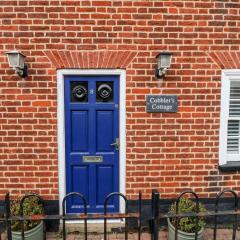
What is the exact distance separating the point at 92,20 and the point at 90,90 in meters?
1.03

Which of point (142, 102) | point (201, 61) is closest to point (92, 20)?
point (142, 102)

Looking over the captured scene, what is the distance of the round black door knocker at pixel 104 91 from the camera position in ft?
15.9

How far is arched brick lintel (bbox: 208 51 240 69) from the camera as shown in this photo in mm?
4848

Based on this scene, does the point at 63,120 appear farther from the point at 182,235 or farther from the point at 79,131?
the point at 182,235

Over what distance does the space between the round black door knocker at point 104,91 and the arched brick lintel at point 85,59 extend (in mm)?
299

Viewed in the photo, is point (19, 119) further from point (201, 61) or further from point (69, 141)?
point (201, 61)

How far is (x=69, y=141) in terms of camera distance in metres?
4.94

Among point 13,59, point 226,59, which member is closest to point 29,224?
point 13,59

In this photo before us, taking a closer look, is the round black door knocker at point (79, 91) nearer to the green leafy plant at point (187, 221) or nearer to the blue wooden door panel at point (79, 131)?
the blue wooden door panel at point (79, 131)

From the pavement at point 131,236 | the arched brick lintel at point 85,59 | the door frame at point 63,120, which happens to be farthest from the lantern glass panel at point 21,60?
the pavement at point 131,236

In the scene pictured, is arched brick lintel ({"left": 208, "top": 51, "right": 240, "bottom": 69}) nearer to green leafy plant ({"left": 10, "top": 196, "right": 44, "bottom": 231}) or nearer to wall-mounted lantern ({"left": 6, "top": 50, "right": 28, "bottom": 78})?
wall-mounted lantern ({"left": 6, "top": 50, "right": 28, "bottom": 78})

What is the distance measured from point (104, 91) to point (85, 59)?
0.56 meters

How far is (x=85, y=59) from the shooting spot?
4.71 m

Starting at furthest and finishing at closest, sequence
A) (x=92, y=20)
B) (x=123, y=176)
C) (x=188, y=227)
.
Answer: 1. (x=123, y=176)
2. (x=92, y=20)
3. (x=188, y=227)
